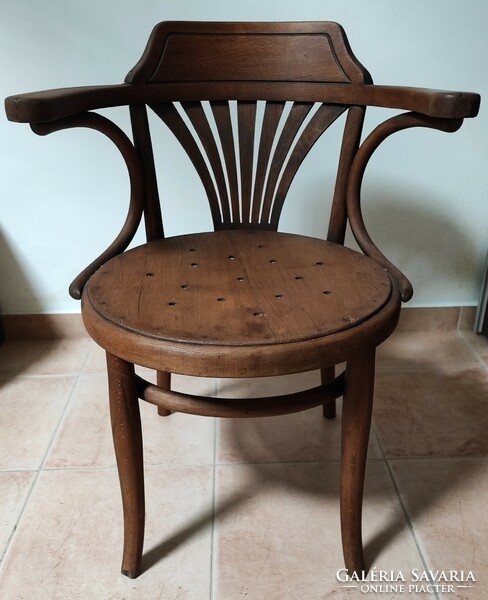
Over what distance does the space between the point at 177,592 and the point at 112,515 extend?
0.71 ft

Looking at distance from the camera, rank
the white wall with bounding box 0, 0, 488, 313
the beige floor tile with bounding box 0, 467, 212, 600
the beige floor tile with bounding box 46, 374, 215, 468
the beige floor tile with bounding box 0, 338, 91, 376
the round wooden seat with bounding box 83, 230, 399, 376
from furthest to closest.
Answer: the beige floor tile with bounding box 0, 338, 91, 376 → the white wall with bounding box 0, 0, 488, 313 → the beige floor tile with bounding box 46, 374, 215, 468 → the beige floor tile with bounding box 0, 467, 212, 600 → the round wooden seat with bounding box 83, 230, 399, 376

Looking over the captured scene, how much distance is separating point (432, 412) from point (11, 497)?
95 centimetres

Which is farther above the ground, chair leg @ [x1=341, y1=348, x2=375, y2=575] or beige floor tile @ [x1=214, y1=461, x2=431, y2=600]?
chair leg @ [x1=341, y1=348, x2=375, y2=575]

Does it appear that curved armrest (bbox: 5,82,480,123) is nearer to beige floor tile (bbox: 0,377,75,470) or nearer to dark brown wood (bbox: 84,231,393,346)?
dark brown wood (bbox: 84,231,393,346)

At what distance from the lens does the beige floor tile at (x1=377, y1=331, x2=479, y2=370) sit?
159cm

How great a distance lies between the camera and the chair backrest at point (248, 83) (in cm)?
106

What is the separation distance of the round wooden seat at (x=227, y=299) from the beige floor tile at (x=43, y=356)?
70cm

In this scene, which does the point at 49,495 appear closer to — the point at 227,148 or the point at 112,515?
the point at 112,515

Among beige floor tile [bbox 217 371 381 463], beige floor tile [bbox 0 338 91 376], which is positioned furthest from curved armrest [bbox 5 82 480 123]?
beige floor tile [bbox 0 338 91 376]

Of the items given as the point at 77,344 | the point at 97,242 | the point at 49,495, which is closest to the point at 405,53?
the point at 97,242

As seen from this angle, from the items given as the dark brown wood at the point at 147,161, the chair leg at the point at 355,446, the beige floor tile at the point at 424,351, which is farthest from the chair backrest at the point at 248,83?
the beige floor tile at the point at 424,351

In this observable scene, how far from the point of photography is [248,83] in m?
1.11

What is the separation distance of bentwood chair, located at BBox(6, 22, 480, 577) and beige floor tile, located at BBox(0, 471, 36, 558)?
0.85 ft

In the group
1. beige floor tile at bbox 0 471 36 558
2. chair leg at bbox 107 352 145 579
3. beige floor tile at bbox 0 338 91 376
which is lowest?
beige floor tile at bbox 0 338 91 376
